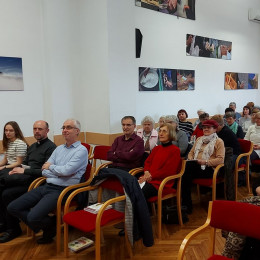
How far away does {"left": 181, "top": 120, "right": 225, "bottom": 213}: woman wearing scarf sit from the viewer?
3.75 meters

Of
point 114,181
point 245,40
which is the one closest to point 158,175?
point 114,181

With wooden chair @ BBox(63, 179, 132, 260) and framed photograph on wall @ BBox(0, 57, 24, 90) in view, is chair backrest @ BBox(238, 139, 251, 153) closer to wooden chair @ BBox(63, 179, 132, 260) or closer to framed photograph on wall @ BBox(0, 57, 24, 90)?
wooden chair @ BBox(63, 179, 132, 260)

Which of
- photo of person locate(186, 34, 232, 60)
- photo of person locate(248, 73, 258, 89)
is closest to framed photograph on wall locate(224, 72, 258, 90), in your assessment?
photo of person locate(248, 73, 258, 89)

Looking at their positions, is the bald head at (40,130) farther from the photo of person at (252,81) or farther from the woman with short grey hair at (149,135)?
the photo of person at (252,81)

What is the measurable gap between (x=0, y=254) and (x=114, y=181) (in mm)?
1404

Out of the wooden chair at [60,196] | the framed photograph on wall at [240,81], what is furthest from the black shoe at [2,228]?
the framed photograph on wall at [240,81]

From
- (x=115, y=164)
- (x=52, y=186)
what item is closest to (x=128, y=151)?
(x=115, y=164)

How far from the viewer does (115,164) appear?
12.8 feet

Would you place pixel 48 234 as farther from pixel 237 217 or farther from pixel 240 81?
pixel 240 81

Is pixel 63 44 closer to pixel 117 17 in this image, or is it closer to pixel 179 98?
pixel 117 17

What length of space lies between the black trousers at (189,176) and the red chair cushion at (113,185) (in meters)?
1.25

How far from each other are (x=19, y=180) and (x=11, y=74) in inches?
75.4

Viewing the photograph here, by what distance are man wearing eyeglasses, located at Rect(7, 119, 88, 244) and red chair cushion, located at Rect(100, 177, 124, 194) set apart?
0.38 m

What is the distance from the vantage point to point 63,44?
16.0ft
